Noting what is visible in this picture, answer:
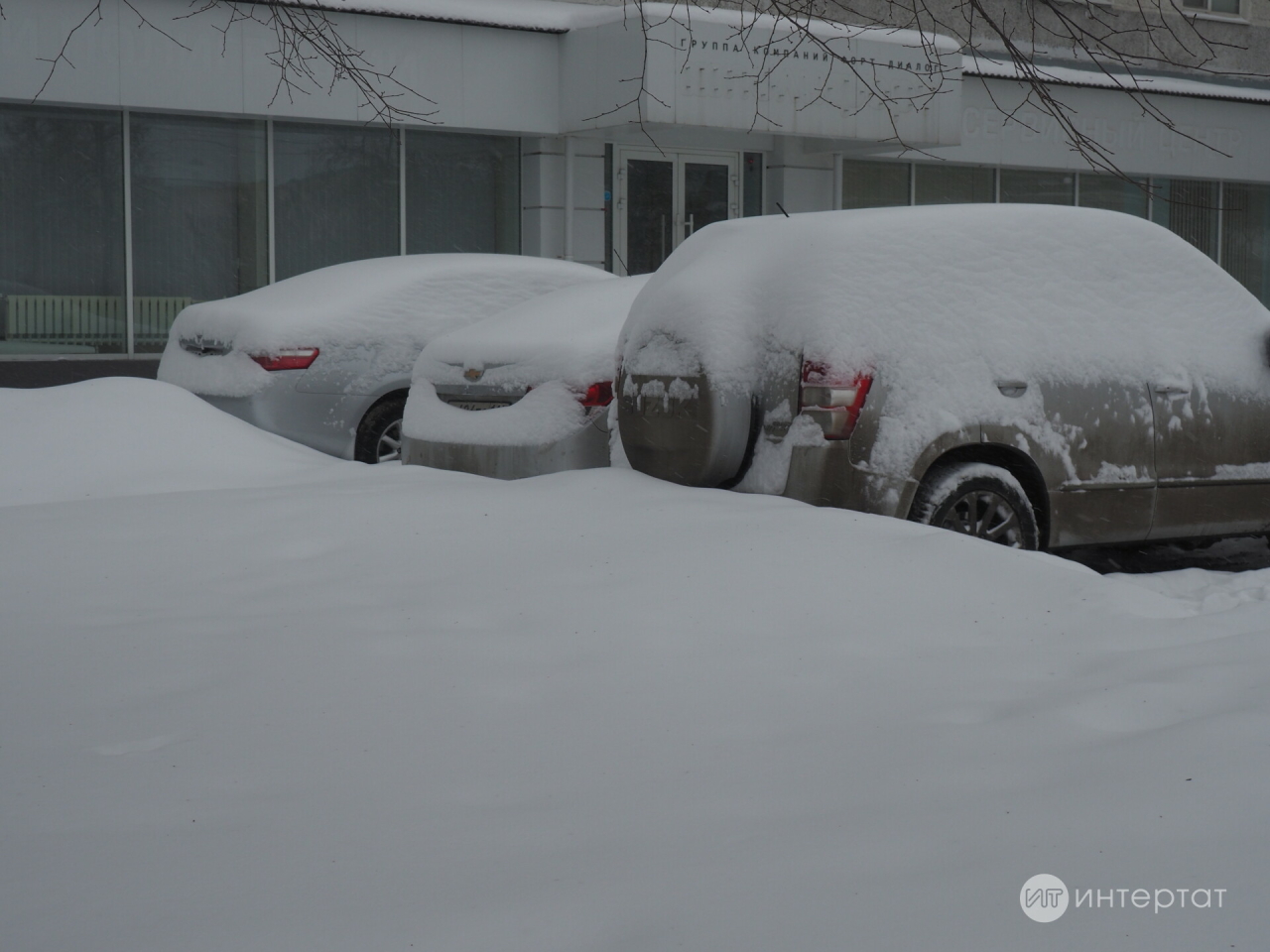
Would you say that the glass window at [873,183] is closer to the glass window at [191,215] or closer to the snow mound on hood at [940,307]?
the glass window at [191,215]

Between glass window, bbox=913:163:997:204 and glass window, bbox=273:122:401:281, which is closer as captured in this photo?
glass window, bbox=273:122:401:281

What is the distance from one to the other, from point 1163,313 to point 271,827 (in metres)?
4.98

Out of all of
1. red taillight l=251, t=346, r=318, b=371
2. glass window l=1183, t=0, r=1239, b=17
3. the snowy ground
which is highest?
glass window l=1183, t=0, r=1239, b=17

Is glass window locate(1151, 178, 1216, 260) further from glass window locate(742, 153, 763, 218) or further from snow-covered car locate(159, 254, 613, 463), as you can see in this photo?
snow-covered car locate(159, 254, 613, 463)

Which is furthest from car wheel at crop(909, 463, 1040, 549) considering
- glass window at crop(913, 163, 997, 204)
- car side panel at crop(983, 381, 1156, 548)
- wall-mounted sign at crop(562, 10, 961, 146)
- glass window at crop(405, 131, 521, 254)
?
glass window at crop(913, 163, 997, 204)

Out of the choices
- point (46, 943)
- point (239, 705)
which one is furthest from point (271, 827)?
point (239, 705)

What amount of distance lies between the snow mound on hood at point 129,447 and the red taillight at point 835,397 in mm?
3255

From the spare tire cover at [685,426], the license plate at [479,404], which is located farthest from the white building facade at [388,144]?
the spare tire cover at [685,426]

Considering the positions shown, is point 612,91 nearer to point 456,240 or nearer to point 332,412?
point 456,240

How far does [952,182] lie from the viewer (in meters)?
19.7

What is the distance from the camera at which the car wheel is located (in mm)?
5707

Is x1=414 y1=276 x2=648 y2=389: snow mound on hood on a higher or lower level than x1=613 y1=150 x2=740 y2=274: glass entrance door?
lower

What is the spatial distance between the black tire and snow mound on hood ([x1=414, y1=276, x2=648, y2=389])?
5.07 ft

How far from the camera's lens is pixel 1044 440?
19.5ft
